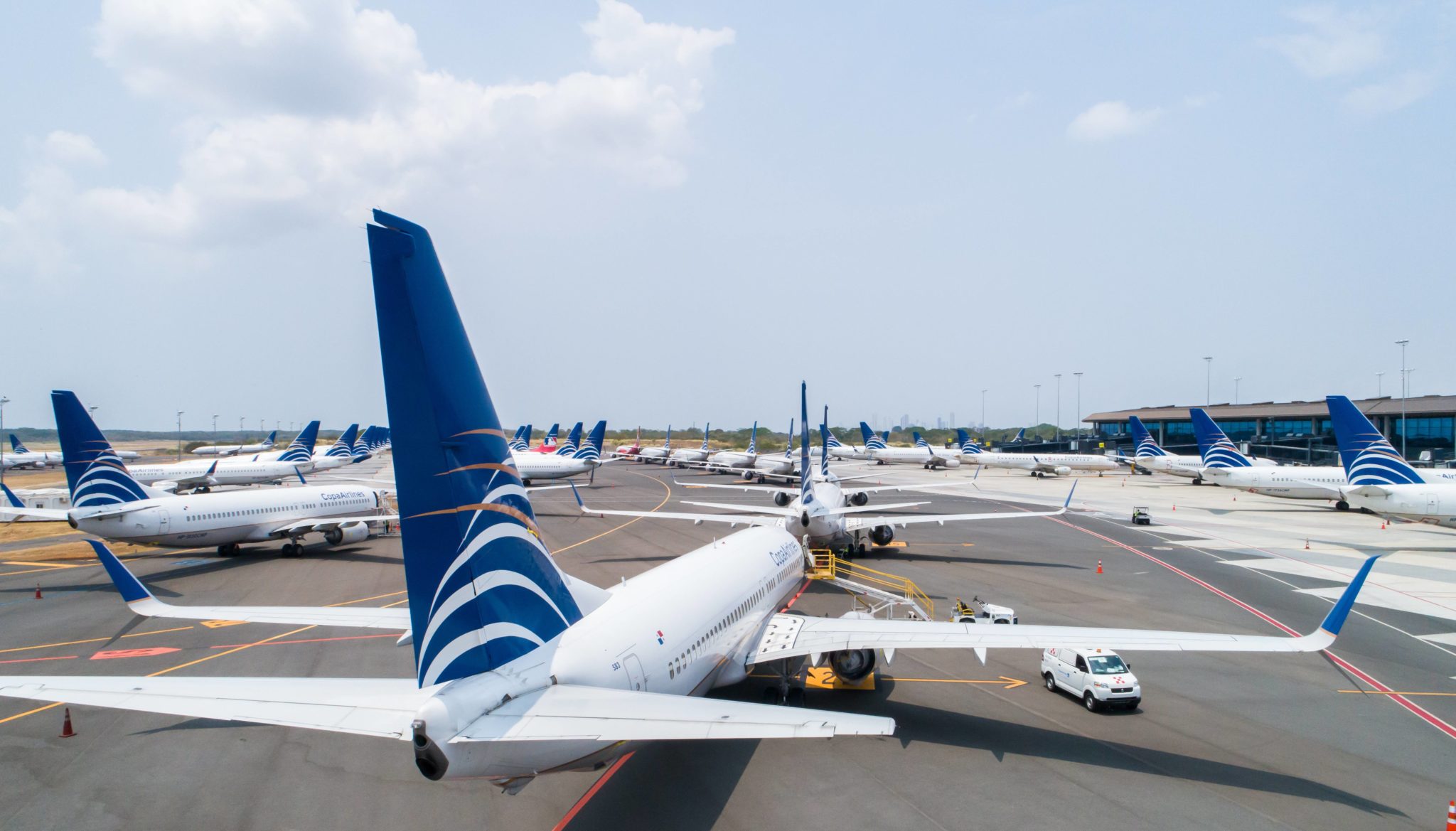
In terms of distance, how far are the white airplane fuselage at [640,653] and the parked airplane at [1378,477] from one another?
42335mm

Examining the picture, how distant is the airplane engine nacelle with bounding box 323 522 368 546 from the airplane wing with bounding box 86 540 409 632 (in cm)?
3164

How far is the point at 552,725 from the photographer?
854cm

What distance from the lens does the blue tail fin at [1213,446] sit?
6412 centimetres

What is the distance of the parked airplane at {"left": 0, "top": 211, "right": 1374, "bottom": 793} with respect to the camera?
7.86 meters

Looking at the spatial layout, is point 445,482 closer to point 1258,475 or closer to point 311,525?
point 311,525

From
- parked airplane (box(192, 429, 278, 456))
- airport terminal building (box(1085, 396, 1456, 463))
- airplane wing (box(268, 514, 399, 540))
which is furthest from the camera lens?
parked airplane (box(192, 429, 278, 456))

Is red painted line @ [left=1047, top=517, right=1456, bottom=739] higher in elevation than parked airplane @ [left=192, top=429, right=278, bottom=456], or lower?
lower

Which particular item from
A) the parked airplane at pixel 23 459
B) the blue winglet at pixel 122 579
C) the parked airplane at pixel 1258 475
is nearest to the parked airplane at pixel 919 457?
the parked airplane at pixel 1258 475

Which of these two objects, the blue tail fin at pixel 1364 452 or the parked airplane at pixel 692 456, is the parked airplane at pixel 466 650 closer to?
the blue tail fin at pixel 1364 452

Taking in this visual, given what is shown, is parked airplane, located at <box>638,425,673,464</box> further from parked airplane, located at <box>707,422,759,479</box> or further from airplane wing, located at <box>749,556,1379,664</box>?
airplane wing, located at <box>749,556,1379,664</box>

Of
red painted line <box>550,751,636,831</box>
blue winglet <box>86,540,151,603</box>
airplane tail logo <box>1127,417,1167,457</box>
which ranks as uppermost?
airplane tail logo <box>1127,417,1167,457</box>

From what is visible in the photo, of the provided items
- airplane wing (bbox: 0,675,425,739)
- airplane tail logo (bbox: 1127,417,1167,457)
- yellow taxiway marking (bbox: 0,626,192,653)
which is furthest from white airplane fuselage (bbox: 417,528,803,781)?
airplane tail logo (bbox: 1127,417,1167,457)

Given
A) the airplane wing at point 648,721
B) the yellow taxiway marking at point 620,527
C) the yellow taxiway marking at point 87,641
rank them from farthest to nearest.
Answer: the yellow taxiway marking at point 620,527 < the yellow taxiway marking at point 87,641 < the airplane wing at point 648,721

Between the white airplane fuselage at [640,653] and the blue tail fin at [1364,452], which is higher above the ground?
the blue tail fin at [1364,452]
